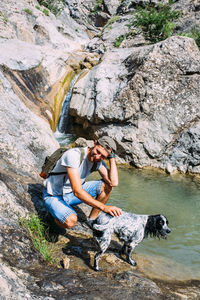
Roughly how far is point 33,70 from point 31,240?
387 inches

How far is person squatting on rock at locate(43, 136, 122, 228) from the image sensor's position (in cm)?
315

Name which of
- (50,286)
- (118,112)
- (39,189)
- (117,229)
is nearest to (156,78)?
(118,112)

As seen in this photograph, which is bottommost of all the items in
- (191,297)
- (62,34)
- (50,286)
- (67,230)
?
(191,297)

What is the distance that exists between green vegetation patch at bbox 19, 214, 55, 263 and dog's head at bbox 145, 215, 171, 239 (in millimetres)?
1376

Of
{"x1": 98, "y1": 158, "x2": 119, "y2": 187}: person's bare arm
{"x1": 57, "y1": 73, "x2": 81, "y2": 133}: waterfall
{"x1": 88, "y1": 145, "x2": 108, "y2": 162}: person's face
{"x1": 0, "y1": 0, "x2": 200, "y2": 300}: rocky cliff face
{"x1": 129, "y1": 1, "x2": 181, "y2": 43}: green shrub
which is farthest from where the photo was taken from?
{"x1": 129, "y1": 1, "x2": 181, "y2": 43}: green shrub

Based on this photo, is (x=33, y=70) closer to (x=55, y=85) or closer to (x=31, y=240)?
(x=55, y=85)

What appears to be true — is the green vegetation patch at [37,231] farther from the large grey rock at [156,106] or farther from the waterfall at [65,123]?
the waterfall at [65,123]

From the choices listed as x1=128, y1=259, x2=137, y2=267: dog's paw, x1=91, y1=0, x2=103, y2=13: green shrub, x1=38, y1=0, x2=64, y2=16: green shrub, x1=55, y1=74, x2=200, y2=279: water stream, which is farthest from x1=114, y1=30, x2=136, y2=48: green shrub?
x1=128, y1=259, x2=137, y2=267: dog's paw

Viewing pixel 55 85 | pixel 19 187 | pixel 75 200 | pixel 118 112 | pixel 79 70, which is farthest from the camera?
pixel 79 70

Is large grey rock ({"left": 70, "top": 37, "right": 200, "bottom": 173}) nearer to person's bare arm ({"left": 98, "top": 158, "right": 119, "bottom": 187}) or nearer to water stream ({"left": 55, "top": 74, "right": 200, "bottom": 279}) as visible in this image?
water stream ({"left": 55, "top": 74, "right": 200, "bottom": 279})

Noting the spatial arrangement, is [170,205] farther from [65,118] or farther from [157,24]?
[157,24]

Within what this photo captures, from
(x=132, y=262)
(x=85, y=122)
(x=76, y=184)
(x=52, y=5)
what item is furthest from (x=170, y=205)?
(x=52, y=5)

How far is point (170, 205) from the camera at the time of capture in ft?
21.2

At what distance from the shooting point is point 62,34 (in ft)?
74.9
